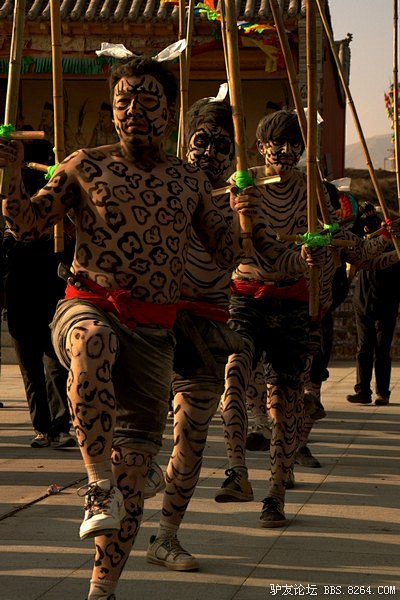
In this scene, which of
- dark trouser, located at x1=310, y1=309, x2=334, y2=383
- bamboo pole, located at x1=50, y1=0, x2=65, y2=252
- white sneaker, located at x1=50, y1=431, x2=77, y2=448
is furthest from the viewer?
dark trouser, located at x1=310, y1=309, x2=334, y2=383

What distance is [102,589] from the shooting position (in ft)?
13.3

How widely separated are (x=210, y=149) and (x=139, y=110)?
3.81 feet

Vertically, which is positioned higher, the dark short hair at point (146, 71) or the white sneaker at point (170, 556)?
the dark short hair at point (146, 71)

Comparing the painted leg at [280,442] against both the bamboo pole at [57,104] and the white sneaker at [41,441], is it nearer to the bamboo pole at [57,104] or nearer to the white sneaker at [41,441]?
the bamboo pole at [57,104]

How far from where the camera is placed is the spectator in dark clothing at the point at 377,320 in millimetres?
12133

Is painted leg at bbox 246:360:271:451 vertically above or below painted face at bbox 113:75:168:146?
below

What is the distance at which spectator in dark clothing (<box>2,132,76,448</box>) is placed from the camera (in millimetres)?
8500

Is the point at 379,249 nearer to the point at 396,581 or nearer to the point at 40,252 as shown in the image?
the point at 396,581

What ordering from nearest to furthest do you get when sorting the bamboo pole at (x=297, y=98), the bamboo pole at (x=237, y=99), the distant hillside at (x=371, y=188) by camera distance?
the bamboo pole at (x=237, y=99), the bamboo pole at (x=297, y=98), the distant hillside at (x=371, y=188)

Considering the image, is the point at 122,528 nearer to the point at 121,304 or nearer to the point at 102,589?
the point at 102,589

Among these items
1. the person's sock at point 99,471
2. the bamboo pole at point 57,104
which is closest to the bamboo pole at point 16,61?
the bamboo pole at point 57,104

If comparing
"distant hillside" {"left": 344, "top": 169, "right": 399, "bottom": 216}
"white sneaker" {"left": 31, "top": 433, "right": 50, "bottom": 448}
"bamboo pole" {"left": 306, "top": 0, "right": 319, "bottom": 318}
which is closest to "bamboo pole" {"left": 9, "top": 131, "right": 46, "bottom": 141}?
"bamboo pole" {"left": 306, "top": 0, "right": 319, "bottom": 318}

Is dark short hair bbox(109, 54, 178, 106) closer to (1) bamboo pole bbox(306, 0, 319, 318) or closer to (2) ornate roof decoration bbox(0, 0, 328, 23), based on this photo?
(1) bamboo pole bbox(306, 0, 319, 318)

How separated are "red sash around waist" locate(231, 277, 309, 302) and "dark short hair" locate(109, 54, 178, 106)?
1833 mm
